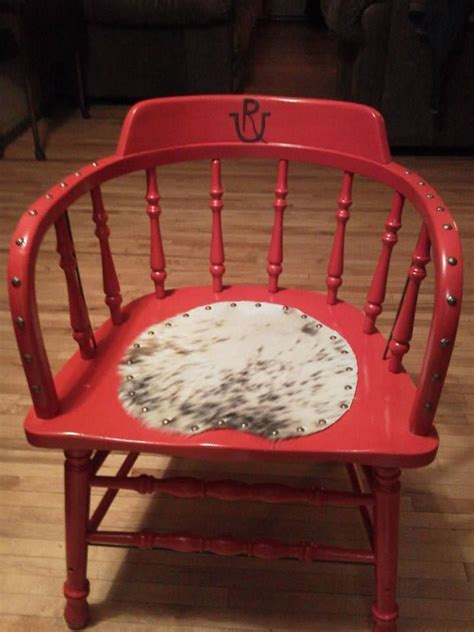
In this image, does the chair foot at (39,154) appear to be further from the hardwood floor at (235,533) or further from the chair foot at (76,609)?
A: the chair foot at (76,609)

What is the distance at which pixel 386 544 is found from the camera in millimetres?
775

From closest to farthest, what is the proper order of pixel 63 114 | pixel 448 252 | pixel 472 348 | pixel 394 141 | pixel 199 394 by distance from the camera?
pixel 448 252
pixel 199 394
pixel 472 348
pixel 394 141
pixel 63 114

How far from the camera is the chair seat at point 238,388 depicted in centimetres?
68

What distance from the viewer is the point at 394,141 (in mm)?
2436

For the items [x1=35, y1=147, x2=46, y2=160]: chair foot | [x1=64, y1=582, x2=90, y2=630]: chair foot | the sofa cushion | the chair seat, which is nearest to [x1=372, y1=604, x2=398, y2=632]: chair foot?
the chair seat

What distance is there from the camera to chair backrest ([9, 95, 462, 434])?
676 millimetres

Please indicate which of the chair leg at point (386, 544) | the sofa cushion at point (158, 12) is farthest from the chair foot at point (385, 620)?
the sofa cushion at point (158, 12)

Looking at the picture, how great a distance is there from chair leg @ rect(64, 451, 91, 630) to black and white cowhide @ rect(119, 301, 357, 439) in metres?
0.10

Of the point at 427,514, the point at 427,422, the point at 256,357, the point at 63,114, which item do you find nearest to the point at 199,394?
the point at 256,357

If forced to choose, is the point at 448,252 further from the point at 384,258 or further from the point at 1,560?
the point at 1,560

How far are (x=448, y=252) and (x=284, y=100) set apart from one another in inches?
14.7

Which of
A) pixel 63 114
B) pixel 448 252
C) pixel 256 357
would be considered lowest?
pixel 63 114

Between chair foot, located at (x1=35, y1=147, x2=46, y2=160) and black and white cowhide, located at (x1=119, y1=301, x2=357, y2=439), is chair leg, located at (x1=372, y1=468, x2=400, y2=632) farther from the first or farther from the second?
chair foot, located at (x1=35, y1=147, x2=46, y2=160)

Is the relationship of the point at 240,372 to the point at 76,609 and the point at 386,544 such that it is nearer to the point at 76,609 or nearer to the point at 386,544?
the point at 386,544
